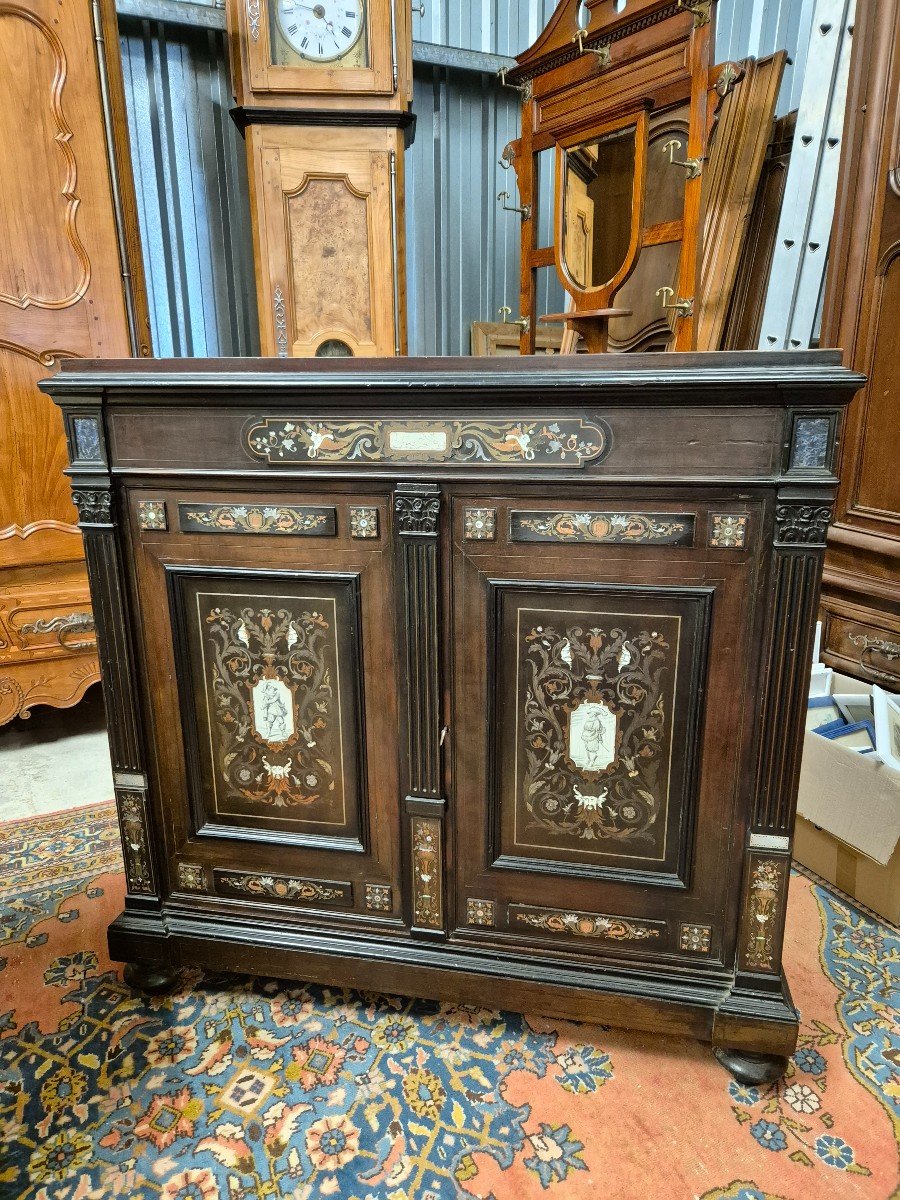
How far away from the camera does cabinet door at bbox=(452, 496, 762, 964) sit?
1.16 m

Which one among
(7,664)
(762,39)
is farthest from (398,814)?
(762,39)

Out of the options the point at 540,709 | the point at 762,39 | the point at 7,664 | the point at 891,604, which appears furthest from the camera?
the point at 762,39

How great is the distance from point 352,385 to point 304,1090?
3.81ft

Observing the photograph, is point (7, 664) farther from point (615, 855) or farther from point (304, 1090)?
point (615, 855)

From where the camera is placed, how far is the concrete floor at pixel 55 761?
230 centimetres

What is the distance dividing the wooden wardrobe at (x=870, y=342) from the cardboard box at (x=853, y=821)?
1.60ft

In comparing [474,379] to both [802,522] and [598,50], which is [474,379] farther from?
[598,50]

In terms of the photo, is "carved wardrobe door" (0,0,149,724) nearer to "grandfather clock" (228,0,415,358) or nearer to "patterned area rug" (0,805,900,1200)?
"grandfather clock" (228,0,415,358)

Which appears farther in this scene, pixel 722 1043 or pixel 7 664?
pixel 7 664

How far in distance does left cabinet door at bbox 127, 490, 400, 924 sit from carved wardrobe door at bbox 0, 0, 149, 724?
127 centimetres

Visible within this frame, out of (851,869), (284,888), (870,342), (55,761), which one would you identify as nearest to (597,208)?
(870,342)

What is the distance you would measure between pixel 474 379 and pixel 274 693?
0.65 meters

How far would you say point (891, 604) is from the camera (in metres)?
2.06

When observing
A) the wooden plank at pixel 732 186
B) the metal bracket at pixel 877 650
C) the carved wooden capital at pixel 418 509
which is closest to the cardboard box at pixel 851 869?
the metal bracket at pixel 877 650
